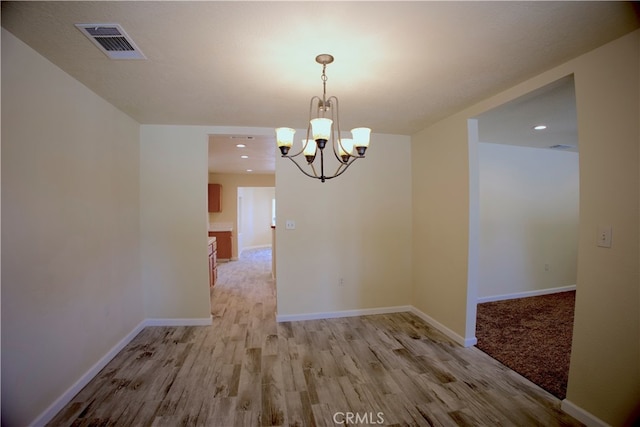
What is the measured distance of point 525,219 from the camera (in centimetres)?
419

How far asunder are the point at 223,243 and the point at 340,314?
4754 millimetres

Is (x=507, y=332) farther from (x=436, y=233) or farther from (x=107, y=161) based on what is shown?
(x=107, y=161)

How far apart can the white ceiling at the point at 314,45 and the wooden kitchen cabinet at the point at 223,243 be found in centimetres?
503

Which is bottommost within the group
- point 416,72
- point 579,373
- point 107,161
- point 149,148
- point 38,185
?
point 579,373

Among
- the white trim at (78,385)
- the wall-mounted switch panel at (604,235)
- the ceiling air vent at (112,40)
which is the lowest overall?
the white trim at (78,385)

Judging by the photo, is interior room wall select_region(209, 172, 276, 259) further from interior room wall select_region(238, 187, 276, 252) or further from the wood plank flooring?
the wood plank flooring

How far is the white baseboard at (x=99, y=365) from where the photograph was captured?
1807 mm

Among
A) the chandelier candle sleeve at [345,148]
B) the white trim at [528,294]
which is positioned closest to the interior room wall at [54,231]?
the chandelier candle sleeve at [345,148]

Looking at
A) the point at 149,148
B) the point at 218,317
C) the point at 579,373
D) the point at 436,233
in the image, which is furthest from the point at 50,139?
the point at 579,373

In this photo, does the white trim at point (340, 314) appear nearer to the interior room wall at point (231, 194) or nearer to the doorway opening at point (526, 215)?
the doorway opening at point (526, 215)

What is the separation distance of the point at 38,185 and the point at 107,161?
84cm

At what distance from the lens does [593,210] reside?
5.61 ft

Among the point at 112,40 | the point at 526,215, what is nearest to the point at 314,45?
the point at 112,40

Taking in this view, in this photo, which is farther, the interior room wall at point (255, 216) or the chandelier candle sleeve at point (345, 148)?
the interior room wall at point (255, 216)
